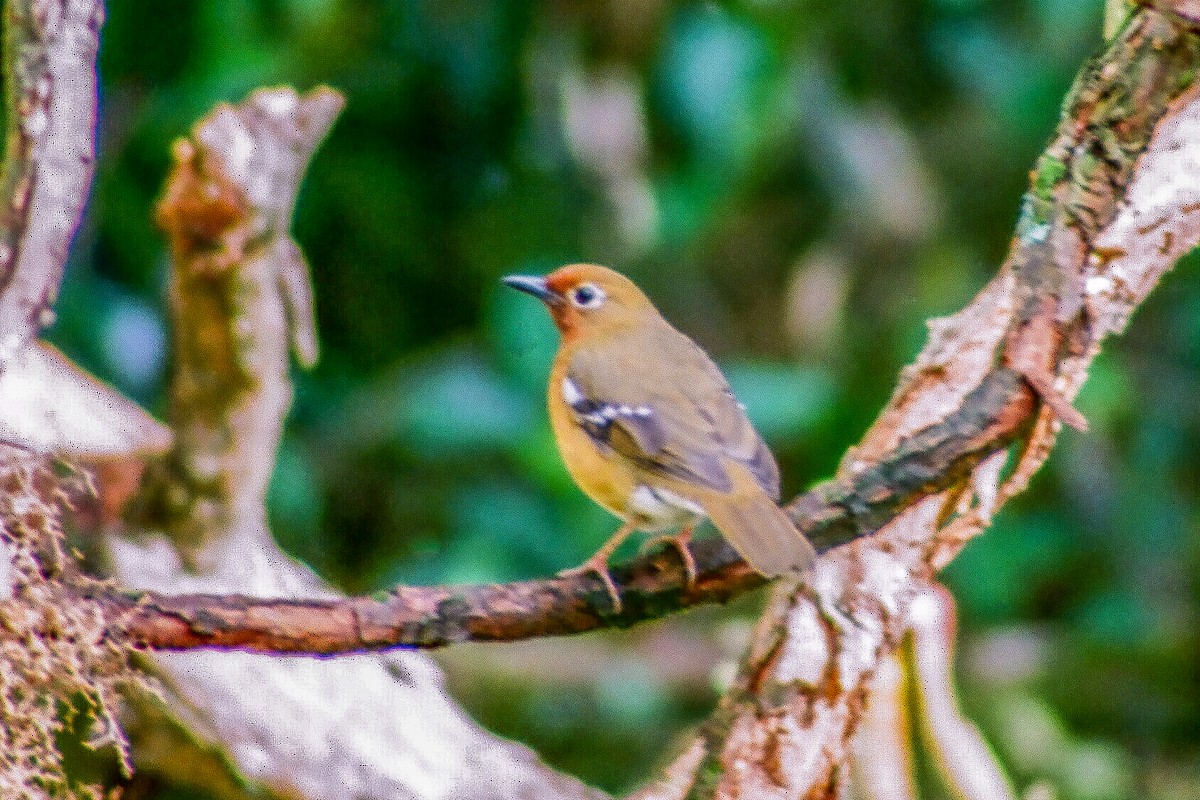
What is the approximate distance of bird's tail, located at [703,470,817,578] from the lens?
2.42m

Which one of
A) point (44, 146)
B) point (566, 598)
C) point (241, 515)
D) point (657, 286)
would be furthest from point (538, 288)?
point (657, 286)

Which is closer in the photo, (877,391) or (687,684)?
(877,391)

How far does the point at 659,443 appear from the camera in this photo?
2.93 meters

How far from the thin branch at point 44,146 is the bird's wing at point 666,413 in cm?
106

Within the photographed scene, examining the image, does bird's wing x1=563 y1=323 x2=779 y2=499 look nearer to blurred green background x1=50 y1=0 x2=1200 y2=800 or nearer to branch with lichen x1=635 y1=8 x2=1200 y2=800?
branch with lichen x1=635 y1=8 x2=1200 y2=800

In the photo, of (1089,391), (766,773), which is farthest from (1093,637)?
(766,773)

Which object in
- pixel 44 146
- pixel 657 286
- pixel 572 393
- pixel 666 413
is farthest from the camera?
pixel 657 286

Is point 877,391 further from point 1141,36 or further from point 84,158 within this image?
point 84,158

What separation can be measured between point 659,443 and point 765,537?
508 mm

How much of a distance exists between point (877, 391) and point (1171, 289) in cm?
184

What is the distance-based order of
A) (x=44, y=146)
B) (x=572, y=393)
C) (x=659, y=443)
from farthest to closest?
(x=572, y=393), (x=659, y=443), (x=44, y=146)

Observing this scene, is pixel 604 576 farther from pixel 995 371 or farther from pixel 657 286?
pixel 657 286

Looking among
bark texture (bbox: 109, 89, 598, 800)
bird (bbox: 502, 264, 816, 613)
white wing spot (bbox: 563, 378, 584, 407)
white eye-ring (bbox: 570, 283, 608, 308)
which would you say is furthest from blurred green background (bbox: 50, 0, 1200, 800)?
white wing spot (bbox: 563, 378, 584, 407)

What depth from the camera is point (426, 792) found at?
3416mm
